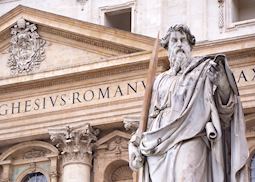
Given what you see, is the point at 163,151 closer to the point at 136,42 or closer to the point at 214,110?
the point at 214,110

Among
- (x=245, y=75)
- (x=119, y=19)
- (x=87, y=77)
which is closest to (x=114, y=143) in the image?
(x=87, y=77)

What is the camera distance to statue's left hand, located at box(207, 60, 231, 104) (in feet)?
22.5

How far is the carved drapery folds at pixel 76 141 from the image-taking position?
25.0 metres

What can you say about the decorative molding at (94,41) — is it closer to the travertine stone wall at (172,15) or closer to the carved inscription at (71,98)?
the carved inscription at (71,98)

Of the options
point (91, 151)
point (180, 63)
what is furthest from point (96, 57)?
point (180, 63)

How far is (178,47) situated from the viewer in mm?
7285

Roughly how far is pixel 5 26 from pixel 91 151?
4663 millimetres

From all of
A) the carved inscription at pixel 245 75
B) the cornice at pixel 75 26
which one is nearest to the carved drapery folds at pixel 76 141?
the cornice at pixel 75 26

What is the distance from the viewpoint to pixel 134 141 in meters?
6.94

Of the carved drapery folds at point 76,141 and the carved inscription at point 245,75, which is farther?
the carved drapery folds at point 76,141

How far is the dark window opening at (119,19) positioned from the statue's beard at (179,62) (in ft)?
66.2

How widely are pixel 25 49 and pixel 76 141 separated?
11.5 feet

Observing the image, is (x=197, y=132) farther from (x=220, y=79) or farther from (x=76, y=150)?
(x=76, y=150)

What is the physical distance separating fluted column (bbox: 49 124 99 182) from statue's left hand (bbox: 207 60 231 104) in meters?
18.1
